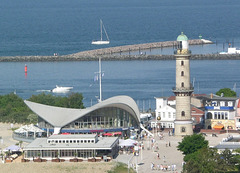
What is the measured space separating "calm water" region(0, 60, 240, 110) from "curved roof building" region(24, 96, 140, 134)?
20.9m

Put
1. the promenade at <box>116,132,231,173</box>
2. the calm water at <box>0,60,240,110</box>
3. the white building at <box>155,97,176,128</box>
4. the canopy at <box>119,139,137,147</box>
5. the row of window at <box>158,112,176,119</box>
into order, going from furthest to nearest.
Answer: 1. the calm water at <box>0,60,240,110</box>
2. the row of window at <box>158,112,176,119</box>
3. the white building at <box>155,97,176,128</box>
4. the canopy at <box>119,139,137,147</box>
5. the promenade at <box>116,132,231,173</box>

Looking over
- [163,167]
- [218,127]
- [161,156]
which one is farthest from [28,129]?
[163,167]

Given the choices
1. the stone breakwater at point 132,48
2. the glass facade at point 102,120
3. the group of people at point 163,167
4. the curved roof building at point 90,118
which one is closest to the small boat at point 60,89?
the curved roof building at point 90,118

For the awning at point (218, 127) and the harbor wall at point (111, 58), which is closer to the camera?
the awning at point (218, 127)

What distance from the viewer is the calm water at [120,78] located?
Answer: 355 feet

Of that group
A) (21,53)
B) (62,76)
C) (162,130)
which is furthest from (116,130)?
(21,53)

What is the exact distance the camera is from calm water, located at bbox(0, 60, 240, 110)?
10831 centimetres

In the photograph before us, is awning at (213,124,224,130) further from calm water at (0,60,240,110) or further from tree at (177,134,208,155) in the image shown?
calm water at (0,60,240,110)

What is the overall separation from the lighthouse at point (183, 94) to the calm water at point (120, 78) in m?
19.2

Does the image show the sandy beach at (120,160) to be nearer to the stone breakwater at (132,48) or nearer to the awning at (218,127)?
Result: the awning at (218,127)

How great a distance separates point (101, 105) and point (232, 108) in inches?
485

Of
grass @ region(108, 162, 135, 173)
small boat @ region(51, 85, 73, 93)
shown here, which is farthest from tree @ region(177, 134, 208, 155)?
small boat @ region(51, 85, 73, 93)

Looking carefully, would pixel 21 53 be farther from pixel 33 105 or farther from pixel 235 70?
pixel 33 105

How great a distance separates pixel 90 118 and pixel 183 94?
7.37 meters
